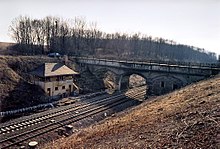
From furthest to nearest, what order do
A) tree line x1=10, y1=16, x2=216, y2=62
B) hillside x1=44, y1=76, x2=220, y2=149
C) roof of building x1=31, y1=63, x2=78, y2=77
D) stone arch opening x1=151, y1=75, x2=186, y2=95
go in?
1. tree line x1=10, y1=16, x2=216, y2=62
2. stone arch opening x1=151, y1=75, x2=186, y2=95
3. roof of building x1=31, y1=63, x2=78, y2=77
4. hillside x1=44, y1=76, x2=220, y2=149

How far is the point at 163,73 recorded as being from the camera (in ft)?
138

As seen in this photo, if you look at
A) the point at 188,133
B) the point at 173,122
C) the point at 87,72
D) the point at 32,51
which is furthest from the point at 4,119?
the point at 32,51

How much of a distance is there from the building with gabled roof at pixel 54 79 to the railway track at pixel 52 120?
5618 mm

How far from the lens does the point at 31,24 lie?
6738 centimetres

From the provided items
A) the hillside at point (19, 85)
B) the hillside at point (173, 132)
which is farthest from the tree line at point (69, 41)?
the hillside at point (173, 132)

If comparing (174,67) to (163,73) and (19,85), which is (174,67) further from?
(19,85)

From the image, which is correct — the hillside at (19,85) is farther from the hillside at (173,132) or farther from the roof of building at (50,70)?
the hillside at (173,132)

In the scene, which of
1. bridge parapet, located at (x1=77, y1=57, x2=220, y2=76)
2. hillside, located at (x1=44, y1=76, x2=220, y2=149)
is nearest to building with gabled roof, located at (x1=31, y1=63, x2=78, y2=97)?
bridge parapet, located at (x1=77, y1=57, x2=220, y2=76)

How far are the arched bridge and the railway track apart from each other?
7168 millimetres

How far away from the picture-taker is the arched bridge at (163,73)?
129 feet

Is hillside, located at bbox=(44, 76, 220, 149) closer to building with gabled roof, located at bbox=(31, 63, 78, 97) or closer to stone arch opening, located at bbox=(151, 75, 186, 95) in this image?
building with gabled roof, located at bbox=(31, 63, 78, 97)

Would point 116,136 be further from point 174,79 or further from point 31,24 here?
point 31,24

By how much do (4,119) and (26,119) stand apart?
114 inches

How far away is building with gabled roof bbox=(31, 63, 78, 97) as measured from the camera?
3719 centimetres
